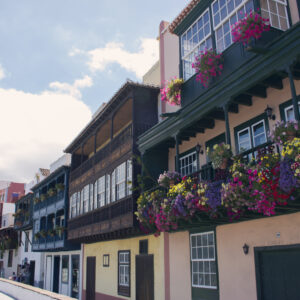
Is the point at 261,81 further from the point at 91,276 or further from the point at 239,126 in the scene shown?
the point at 91,276

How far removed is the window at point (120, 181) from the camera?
54.3 feet

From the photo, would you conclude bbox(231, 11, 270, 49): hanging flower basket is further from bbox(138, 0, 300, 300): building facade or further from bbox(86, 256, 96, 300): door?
bbox(86, 256, 96, 300): door

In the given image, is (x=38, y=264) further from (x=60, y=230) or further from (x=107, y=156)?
(x=107, y=156)

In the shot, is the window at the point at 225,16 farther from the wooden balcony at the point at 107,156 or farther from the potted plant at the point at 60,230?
the potted plant at the point at 60,230

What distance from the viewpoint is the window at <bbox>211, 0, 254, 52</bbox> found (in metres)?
11.2

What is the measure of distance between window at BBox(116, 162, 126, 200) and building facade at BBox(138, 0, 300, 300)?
1797 mm

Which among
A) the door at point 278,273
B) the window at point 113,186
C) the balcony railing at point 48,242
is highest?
the window at point 113,186

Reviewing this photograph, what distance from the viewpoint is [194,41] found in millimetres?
13586

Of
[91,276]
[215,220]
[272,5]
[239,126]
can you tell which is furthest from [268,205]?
[91,276]

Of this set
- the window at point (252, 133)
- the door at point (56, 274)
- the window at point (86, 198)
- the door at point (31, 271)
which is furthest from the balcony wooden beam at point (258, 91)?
the door at point (31, 271)

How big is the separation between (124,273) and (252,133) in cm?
987

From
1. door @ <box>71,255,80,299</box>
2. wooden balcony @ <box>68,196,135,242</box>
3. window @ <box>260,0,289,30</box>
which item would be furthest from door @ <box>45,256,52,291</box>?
window @ <box>260,0,289,30</box>

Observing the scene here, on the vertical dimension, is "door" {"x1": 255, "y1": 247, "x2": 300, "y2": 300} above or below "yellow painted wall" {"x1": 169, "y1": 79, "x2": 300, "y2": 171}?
below

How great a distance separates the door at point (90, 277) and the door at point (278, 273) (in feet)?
43.3
